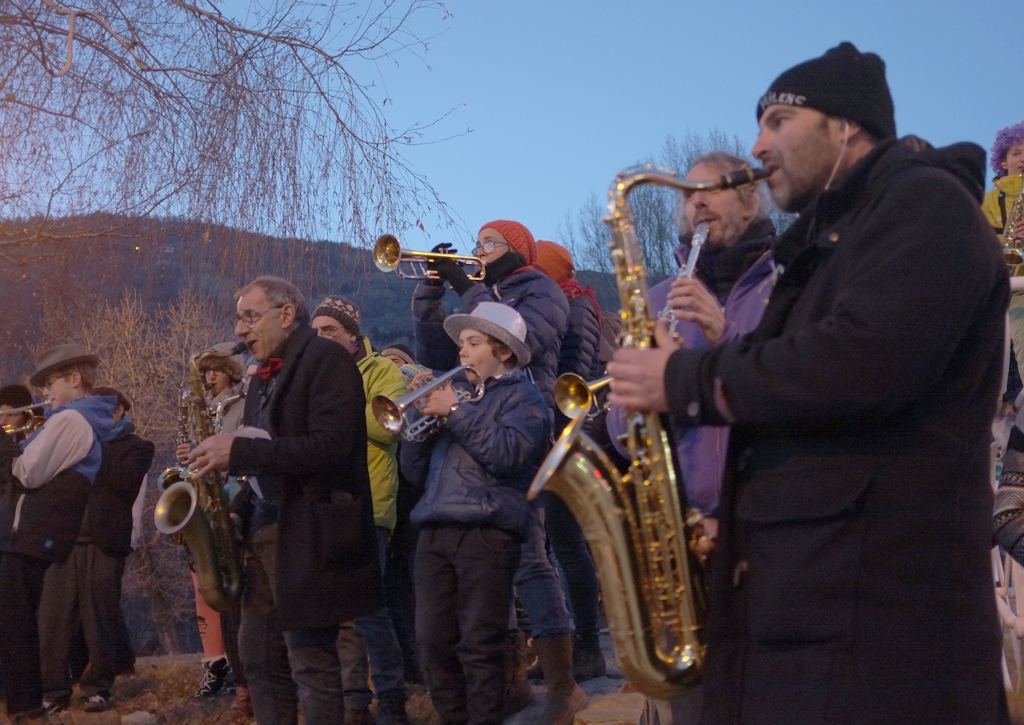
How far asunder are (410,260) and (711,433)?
326cm

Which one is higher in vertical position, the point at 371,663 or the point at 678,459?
the point at 678,459

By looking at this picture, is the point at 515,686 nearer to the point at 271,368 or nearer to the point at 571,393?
the point at 271,368

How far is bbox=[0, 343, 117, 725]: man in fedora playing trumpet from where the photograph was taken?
6391mm

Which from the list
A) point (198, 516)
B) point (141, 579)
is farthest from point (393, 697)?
point (141, 579)

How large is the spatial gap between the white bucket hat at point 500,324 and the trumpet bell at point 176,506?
142cm

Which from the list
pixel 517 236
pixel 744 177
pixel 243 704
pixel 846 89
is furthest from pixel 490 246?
pixel 846 89

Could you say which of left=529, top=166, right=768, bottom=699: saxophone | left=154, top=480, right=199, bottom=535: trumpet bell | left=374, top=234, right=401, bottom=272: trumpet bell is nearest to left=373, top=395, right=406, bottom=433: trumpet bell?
left=154, top=480, right=199, bottom=535: trumpet bell

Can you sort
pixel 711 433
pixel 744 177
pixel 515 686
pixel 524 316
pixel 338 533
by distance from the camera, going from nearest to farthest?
pixel 744 177
pixel 711 433
pixel 338 533
pixel 524 316
pixel 515 686

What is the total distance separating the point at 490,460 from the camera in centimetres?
473

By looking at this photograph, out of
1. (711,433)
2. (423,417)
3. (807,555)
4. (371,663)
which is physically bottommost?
(371,663)

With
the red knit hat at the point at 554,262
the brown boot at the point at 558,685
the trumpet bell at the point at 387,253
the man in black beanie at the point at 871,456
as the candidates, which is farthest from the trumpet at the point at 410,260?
the man in black beanie at the point at 871,456

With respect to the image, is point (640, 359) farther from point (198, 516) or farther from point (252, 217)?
point (252, 217)

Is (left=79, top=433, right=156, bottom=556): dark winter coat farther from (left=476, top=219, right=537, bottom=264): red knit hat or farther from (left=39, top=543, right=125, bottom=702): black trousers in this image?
(left=476, top=219, right=537, bottom=264): red knit hat

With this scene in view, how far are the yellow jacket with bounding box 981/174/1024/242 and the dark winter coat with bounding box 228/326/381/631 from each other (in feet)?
11.3
